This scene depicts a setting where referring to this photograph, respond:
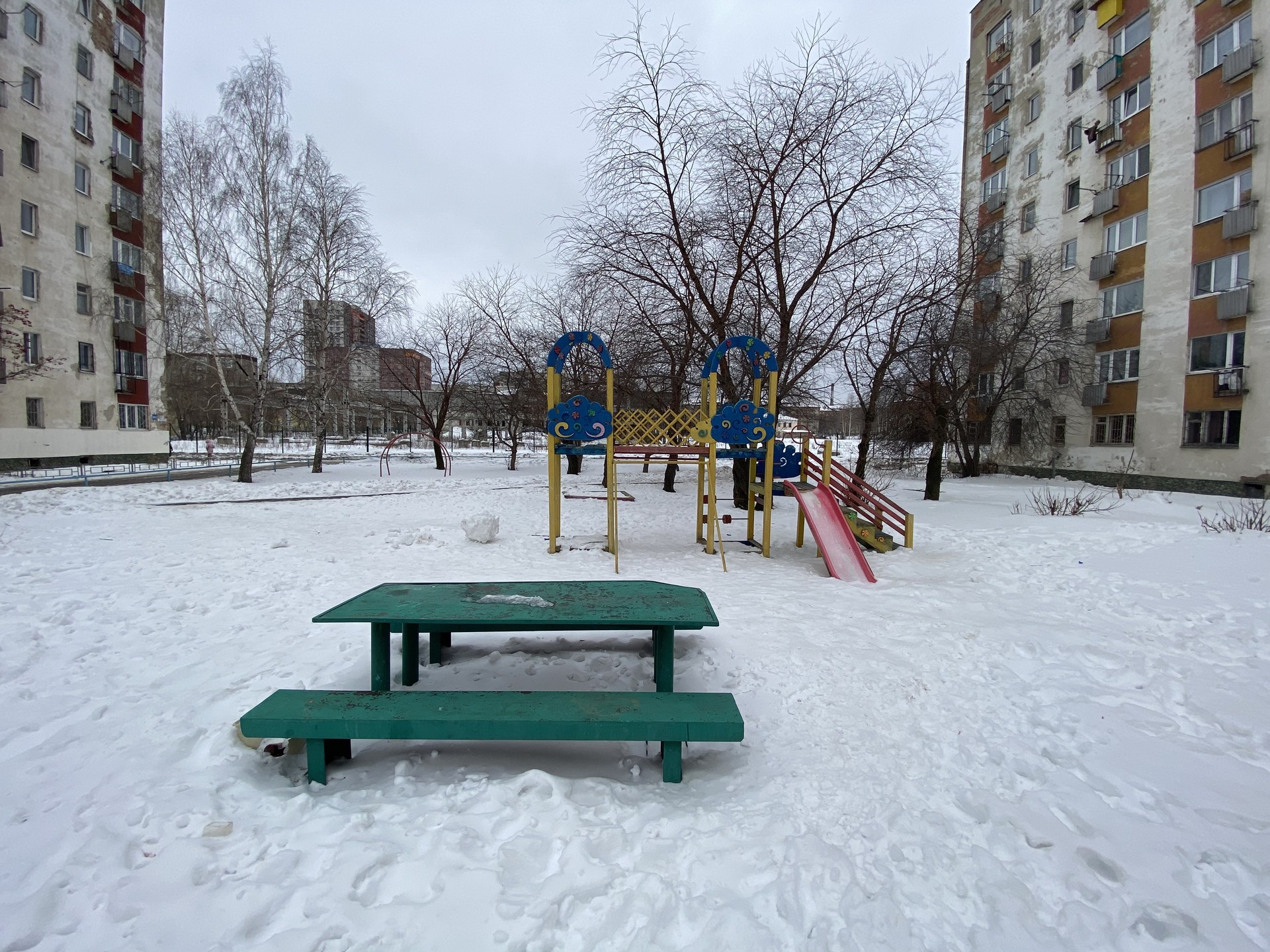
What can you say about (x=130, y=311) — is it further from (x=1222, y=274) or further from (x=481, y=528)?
Answer: (x=1222, y=274)

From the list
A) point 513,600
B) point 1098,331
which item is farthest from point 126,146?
point 1098,331

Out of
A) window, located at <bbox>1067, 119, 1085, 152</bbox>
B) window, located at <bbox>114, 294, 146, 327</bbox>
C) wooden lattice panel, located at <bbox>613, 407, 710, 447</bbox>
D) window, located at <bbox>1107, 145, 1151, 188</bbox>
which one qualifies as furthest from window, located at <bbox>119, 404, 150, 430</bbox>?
window, located at <bbox>1067, 119, 1085, 152</bbox>

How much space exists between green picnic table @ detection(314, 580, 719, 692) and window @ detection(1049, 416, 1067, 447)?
25394mm

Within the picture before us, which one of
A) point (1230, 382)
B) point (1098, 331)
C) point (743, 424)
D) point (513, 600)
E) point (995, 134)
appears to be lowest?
point (513, 600)

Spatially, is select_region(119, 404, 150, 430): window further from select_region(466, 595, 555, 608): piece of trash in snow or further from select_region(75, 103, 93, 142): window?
select_region(466, 595, 555, 608): piece of trash in snow

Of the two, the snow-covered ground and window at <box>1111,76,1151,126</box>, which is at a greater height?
window at <box>1111,76,1151,126</box>

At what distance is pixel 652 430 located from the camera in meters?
9.61

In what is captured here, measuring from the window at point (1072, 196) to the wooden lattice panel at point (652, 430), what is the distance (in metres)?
22.8

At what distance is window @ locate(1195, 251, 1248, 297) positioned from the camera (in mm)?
17156

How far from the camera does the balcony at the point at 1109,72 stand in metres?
21.0

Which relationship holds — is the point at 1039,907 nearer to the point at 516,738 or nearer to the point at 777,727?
the point at 777,727

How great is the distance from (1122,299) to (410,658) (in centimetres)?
2633

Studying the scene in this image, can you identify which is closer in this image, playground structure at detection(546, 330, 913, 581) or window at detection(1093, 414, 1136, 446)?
playground structure at detection(546, 330, 913, 581)

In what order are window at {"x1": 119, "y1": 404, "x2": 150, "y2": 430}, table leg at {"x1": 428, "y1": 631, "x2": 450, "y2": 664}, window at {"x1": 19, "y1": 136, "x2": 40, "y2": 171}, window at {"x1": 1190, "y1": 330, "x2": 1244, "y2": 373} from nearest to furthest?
table leg at {"x1": 428, "y1": 631, "x2": 450, "y2": 664}, window at {"x1": 1190, "y1": 330, "x2": 1244, "y2": 373}, window at {"x1": 19, "y1": 136, "x2": 40, "y2": 171}, window at {"x1": 119, "y1": 404, "x2": 150, "y2": 430}
